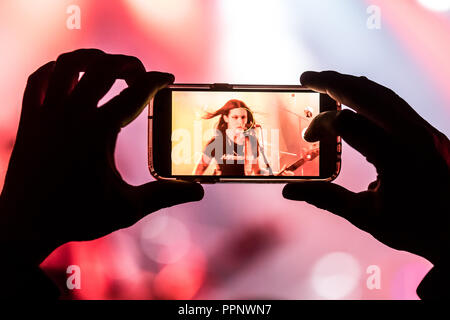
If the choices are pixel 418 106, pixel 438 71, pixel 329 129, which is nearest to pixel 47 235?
pixel 329 129

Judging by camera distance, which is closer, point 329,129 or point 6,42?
point 329,129

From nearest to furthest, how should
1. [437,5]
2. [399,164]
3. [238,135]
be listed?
[399,164] → [238,135] → [437,5]

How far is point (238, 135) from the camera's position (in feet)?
2.56

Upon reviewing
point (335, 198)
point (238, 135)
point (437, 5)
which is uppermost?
point (437, 5)

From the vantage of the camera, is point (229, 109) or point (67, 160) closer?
point (67, 160)

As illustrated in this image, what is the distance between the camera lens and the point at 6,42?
117cm

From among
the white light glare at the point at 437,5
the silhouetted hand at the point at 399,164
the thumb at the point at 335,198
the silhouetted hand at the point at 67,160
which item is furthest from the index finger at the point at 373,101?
the white light glare at the point at 437,5

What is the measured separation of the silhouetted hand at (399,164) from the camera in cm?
63

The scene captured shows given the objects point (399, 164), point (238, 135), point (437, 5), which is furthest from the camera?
point (437, 5)

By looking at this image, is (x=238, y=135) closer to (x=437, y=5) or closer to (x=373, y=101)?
(x=373, y=101)

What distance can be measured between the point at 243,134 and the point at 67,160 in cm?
37

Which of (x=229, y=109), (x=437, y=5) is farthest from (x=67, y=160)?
(x=437, y=5)

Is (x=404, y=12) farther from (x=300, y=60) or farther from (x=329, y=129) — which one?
(x=329, y=129)

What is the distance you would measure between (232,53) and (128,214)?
693mm
